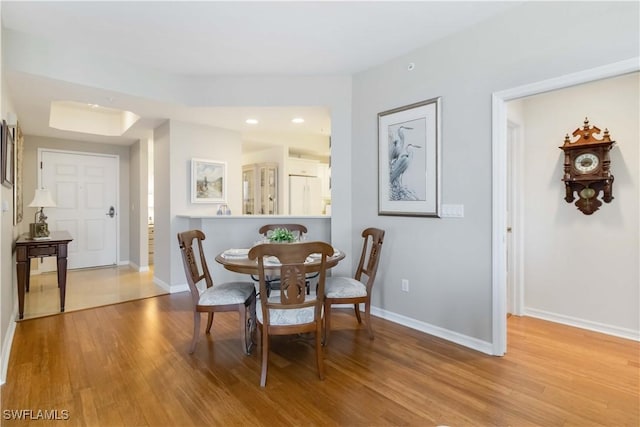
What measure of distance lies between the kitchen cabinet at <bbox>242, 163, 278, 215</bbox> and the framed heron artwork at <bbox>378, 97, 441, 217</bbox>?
3.47 m

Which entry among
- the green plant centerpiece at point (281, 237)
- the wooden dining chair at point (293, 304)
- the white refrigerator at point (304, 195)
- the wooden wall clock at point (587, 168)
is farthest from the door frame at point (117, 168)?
the wooden wall clock at point (587, 168)

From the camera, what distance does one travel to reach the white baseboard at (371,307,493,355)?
2.65 meters

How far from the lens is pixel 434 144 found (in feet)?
9.66

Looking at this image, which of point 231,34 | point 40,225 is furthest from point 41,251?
point 231,34

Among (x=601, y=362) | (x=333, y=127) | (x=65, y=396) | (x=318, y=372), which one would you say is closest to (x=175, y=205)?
(x=333, y=127)

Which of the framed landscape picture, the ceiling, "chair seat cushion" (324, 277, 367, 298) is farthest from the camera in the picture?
the framed landscape picture

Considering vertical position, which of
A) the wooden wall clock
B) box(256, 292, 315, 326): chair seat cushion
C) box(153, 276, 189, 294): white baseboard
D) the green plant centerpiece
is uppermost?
the wooden wall clock

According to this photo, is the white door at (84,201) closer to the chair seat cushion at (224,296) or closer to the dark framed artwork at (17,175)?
the dark framed artwork at (17,175)

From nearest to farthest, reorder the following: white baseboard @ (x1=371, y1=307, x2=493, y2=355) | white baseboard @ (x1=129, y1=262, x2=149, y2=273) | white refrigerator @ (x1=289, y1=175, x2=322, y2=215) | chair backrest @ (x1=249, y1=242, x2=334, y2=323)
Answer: chair backrest @ (x1=249, y1=242, x2=334, y2=323)
white baseboard @ (x1=371, y1=307, x2=493, y2=355)
white baseboard @ (x1=129, y1=262, x2=149, y2=273)
white refrigerator @ (x1=289, y1=175, x2=322, y2=215)

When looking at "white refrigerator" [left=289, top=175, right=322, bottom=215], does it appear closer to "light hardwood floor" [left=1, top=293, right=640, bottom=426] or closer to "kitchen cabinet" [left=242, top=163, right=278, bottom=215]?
"kitchen cabinet" [left=242, top=163, right=278, bottom=215]

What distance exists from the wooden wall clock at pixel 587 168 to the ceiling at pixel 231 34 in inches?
59.0

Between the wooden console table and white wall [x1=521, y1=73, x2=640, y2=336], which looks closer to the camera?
white wall [x1=521, y1=73, x2=640, y2=336]

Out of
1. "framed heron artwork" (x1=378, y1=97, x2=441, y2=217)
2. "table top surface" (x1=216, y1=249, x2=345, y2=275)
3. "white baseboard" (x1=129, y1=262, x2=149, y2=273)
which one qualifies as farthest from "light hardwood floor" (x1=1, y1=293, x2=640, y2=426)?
"white baseboard" (x1=129, y1=262, x2=149, y2=273)

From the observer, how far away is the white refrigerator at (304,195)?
6.66 meters
